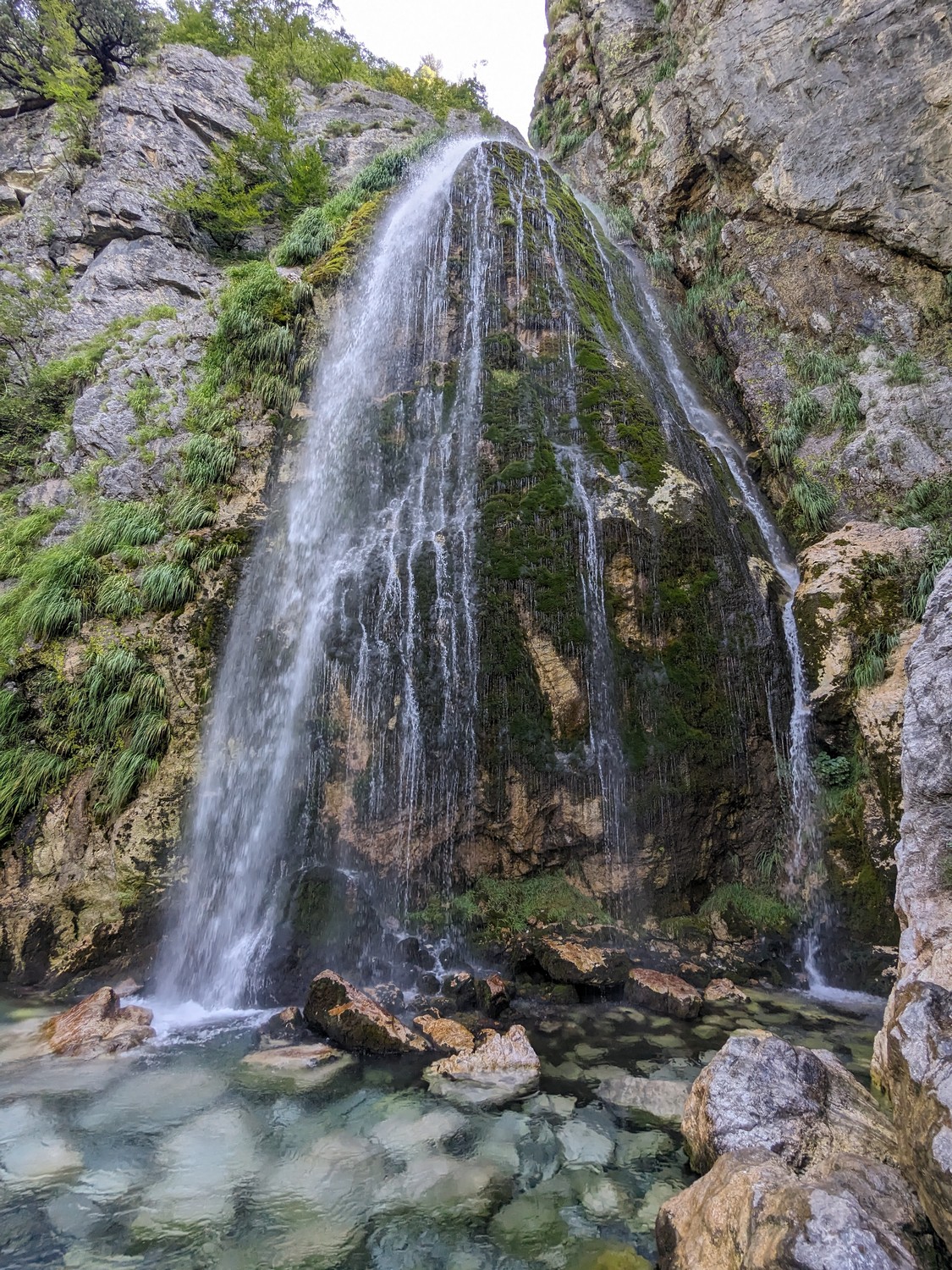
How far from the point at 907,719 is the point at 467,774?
14.5 ft

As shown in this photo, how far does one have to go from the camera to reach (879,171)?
10422mm

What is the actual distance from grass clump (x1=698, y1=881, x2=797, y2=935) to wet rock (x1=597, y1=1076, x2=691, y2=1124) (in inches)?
106

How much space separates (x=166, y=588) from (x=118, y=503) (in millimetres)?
2356

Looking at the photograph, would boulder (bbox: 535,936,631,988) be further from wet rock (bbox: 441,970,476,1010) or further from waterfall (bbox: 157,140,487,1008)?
A: waterfall (bbox: 157,140,487,1008)

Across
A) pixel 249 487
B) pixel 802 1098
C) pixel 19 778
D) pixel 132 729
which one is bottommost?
pixel 802 1098

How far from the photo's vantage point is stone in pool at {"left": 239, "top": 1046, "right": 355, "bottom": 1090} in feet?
15.1

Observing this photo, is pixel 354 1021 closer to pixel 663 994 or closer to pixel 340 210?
pixel 663 994

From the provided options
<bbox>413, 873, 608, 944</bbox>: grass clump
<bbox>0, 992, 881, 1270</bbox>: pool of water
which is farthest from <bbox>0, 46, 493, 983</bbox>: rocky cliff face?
<bbox>413, 873, 608, 944</bbox>: grass clump

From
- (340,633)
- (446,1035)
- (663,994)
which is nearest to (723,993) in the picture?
(663,994)

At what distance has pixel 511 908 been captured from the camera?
6848 mm

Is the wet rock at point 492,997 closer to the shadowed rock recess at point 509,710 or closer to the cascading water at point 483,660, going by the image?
the shadowed rock recess at point 509,710

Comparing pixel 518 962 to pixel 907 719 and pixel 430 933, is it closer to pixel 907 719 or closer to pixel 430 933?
pixel 430 933

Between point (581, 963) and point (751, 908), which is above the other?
point (751, 908)

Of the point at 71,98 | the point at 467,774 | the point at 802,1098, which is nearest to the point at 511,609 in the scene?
the point at 467,774
